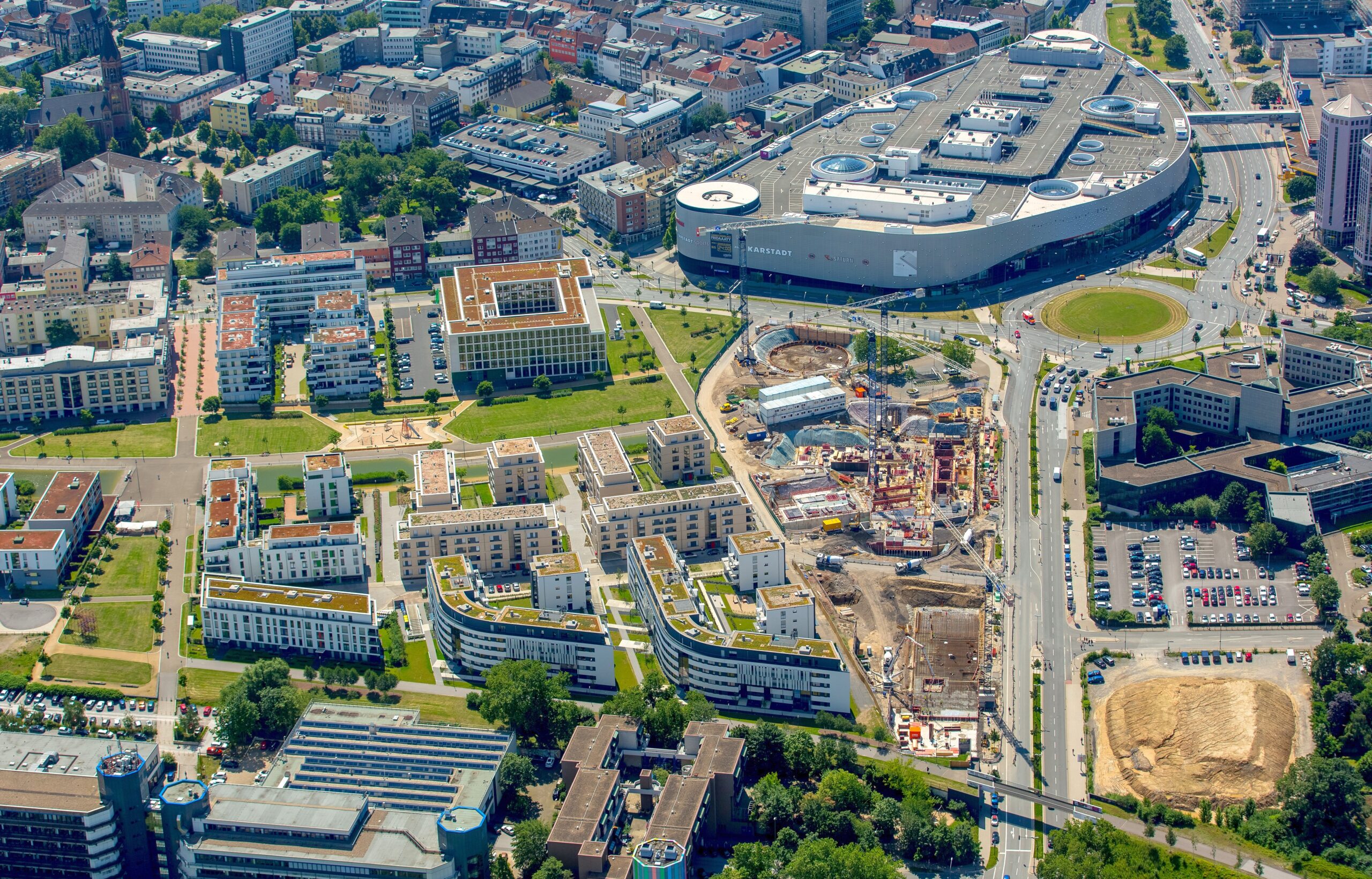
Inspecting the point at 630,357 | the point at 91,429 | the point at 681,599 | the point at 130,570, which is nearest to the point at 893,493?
the point at 681,599

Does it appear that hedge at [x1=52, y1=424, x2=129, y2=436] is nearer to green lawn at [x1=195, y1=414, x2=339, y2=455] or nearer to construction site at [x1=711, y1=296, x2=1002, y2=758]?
green lawn at [x1=195, y1=414, x2=339, y2=455]

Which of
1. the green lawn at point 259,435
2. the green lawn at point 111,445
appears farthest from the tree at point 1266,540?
the green lawn at point 111,445

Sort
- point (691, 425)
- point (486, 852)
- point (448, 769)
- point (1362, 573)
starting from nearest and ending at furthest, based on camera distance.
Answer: point (486, 852) → point (448, 769) → point (1362, 573) → point (691, 425)

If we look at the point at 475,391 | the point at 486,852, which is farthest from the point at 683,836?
the point at 475,391

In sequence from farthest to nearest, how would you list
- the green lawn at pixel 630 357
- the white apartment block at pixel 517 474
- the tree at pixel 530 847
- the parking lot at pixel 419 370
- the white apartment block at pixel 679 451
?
the green lawn at pixel 630 357 < the parking lot at pixel 419 370 < the white apartment block at pixel 679 451 < the white apartment block at pixel 517 474 < the tree at pixel 530 847

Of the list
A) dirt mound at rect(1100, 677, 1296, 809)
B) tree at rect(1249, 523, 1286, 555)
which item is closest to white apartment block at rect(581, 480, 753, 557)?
dirt mound at rect(1100, 677, 1296, 809)

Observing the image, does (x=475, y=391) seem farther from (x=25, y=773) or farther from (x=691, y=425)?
(x=25, y=773)

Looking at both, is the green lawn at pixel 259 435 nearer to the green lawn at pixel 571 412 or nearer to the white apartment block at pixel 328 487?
the white apartment block at pixel 328 487
